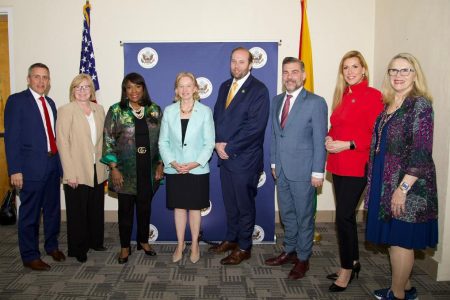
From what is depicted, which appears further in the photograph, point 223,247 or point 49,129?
point 223,247

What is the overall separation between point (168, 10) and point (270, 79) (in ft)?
5.15

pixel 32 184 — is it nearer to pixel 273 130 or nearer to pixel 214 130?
pixel 214 130

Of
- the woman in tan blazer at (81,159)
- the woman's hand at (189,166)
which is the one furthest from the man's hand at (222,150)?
the woman in tan blazer at (81,159)

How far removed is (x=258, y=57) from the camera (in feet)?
11.7

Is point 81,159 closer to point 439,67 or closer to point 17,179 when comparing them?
point 17,179

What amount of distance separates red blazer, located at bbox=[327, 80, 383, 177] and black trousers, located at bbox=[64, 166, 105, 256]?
2162 mm

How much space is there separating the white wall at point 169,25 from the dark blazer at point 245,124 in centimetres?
138

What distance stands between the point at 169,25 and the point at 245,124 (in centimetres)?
185

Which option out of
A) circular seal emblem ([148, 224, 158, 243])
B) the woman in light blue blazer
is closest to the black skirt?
the woman in light blue blazer

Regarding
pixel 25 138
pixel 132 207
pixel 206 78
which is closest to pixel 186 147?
pixel 132 207

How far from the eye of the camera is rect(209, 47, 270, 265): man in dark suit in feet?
10.3

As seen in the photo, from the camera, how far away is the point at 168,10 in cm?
422

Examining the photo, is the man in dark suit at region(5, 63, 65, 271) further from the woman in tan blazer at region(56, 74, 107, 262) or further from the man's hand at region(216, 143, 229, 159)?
the man's hand at region(216, 143, 229, 159)

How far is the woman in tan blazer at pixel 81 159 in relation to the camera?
312 centimetres
